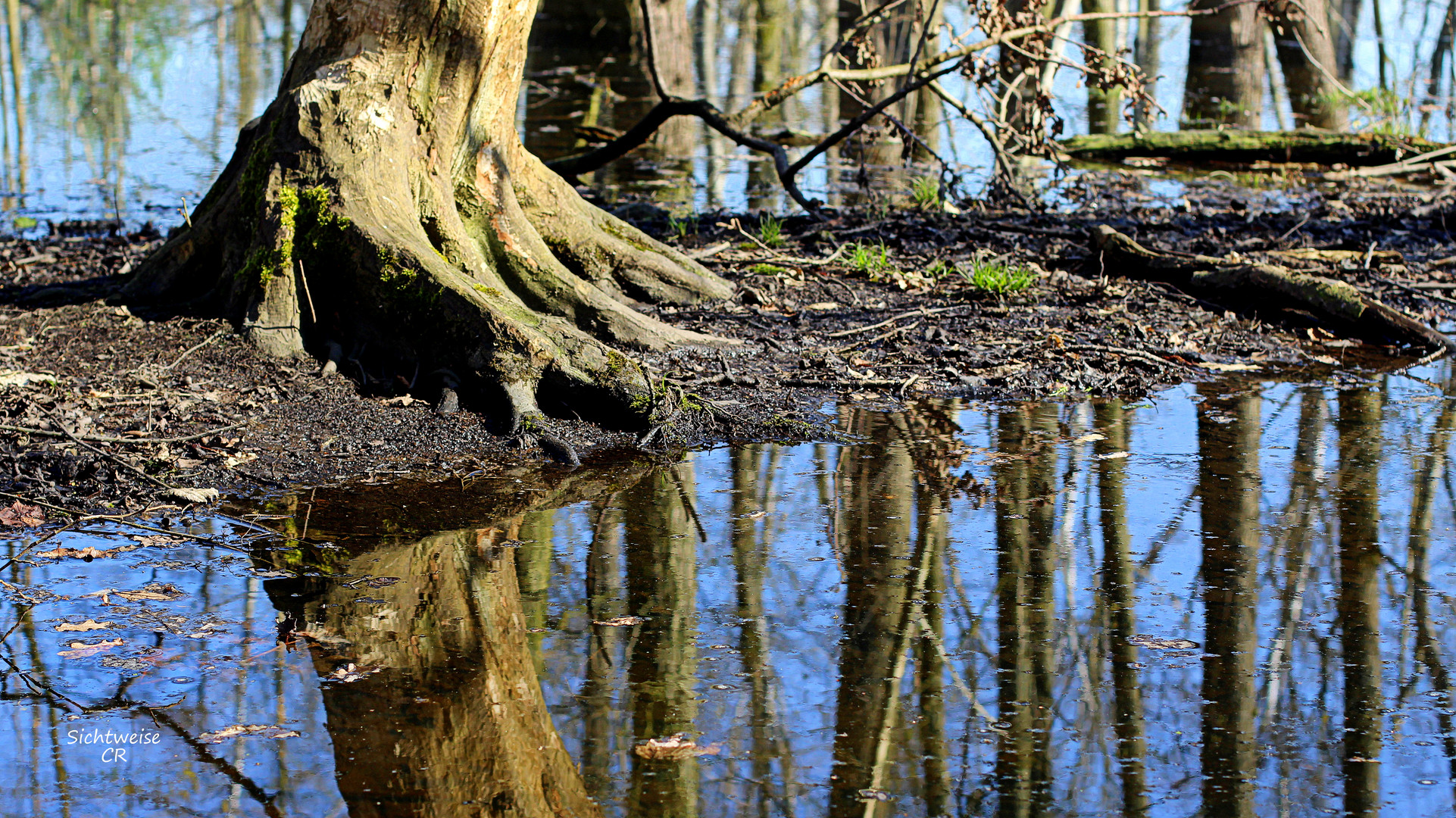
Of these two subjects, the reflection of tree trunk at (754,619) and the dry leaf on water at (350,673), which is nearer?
the reflection of tree trunk at (754,619)

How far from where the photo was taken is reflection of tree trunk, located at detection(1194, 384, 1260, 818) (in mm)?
3193

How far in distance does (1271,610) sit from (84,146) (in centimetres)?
1397

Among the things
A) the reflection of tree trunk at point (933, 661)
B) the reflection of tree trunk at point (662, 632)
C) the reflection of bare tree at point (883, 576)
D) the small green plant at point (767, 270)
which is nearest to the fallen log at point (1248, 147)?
the small green plant at point (767, 270)

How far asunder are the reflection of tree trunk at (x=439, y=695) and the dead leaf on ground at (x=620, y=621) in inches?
10.3

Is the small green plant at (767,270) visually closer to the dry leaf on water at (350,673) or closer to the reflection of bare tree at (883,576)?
the reflection of bare tree at (883,576)

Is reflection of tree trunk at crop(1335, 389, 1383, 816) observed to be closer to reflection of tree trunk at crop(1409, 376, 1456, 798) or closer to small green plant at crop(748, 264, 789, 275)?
reflection of tree trunk at crop(1409, 376, 1456, 798)

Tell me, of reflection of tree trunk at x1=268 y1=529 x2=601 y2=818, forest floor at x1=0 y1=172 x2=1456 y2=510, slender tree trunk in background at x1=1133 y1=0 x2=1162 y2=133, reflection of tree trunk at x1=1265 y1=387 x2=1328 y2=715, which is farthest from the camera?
slender tree trunk in background at x1=1133 y1=0 x2=1162 y2=133

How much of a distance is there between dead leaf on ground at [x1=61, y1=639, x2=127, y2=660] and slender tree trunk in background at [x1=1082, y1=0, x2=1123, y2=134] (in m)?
14.2

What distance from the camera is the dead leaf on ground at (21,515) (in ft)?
15.2

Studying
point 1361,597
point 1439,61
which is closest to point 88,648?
point 1361,597

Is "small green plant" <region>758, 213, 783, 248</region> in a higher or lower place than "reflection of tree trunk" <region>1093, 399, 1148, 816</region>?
higher

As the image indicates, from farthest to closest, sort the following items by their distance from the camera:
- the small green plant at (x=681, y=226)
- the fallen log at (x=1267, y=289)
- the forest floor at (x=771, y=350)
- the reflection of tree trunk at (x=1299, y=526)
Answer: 1. the small green plant at (x=681, y=226)
2. the fallen log at (x=1267, y=289)
3. the forest floor at (x=771, y=350)
4. the reflection of tree trunk at (x=1299, y=526)

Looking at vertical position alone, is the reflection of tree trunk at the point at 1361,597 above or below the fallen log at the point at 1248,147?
below

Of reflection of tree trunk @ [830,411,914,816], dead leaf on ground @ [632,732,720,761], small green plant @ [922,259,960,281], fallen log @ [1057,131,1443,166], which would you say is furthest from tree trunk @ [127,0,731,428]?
fallen log @ [1057,131,1443,166]
